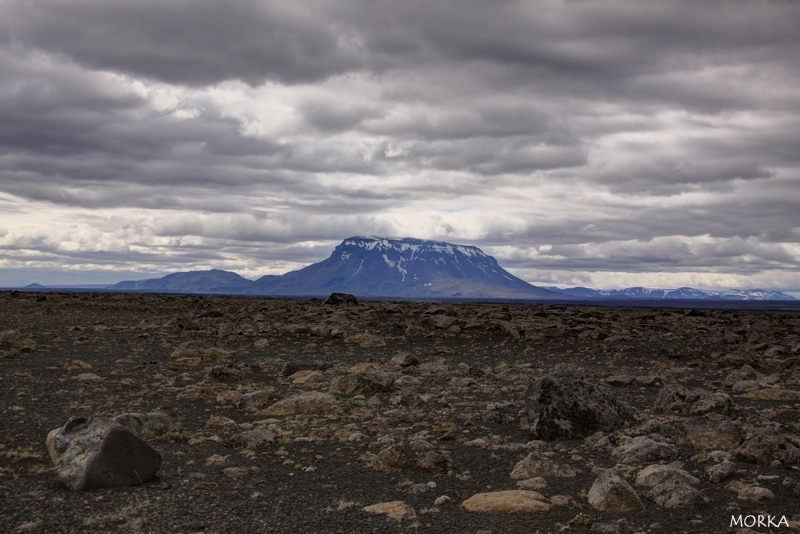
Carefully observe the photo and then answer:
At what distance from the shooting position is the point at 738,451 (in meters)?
11.3

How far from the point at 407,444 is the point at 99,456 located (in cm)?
496

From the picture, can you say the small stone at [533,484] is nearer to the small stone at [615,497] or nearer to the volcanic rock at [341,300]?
the small stone at [615,497]

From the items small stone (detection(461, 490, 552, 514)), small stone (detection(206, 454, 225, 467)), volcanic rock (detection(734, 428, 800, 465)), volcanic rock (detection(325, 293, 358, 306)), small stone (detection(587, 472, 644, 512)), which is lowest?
small stone (detection(206, 454, 225, 467))

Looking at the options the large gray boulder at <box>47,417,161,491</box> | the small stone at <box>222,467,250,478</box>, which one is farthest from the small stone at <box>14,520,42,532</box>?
the small stone at <box>222,467,250,478</box>

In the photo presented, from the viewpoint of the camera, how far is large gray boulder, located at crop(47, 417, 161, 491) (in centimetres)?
959

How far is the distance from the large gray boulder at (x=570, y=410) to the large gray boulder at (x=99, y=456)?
729 centimetres

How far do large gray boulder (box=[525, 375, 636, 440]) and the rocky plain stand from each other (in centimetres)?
3

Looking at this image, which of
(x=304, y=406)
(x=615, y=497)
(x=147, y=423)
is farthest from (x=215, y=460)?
(x=615, y=497)

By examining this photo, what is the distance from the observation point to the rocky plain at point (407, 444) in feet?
29.6

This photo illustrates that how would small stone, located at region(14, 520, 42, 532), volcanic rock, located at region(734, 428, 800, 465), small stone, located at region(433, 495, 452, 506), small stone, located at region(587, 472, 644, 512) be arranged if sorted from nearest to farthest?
1. small stone, located at region(14, 520, 42, 532)
2. small stone, located at region(587, 472, 644, 512)
3. small stone, located at region(433, 495, 452, 506)
4. volcanic rock, located at region(734, 428, 800, 465)

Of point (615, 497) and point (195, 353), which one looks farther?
point (195, 353)

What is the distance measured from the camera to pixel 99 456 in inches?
379

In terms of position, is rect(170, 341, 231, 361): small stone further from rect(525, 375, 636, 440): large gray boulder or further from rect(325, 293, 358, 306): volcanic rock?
rect(325, 293, 358, 306): volcanic rock

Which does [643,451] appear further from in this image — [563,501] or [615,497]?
[563,501]
